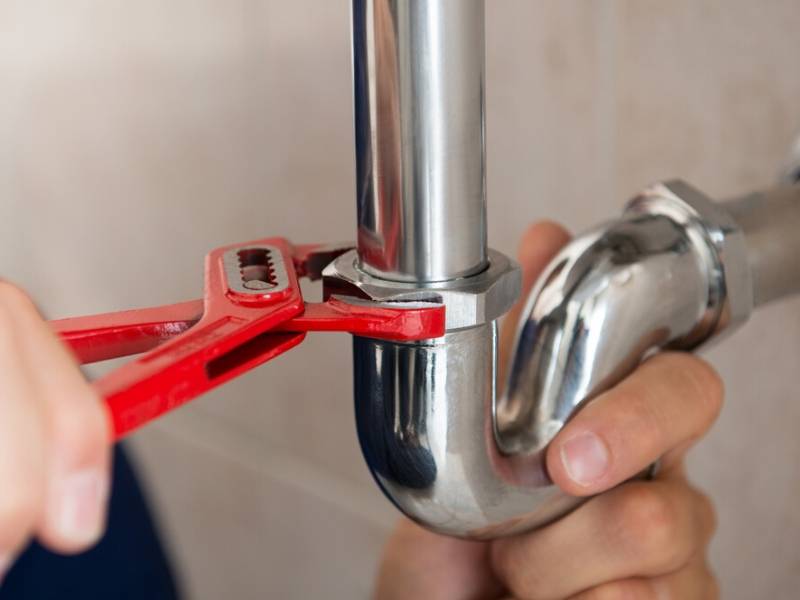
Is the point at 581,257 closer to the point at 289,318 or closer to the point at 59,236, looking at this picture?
the point at 289,318

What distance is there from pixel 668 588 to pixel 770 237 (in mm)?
106

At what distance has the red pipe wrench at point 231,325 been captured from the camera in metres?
0.17

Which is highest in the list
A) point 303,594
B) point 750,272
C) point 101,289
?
point 750,272

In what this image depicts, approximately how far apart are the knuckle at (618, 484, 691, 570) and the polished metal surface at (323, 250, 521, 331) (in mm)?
93

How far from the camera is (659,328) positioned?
0.26m

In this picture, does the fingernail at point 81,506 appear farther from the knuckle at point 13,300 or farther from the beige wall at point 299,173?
the beige wall at point 299,173

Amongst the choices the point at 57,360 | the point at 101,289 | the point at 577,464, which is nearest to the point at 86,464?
the point at 57,360

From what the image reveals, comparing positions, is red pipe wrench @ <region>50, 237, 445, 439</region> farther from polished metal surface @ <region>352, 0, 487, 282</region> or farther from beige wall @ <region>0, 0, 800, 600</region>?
beige wall @ <region>0, 0, 800, 600</region>

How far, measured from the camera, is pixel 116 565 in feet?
1.72

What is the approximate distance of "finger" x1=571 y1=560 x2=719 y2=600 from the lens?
0.28m

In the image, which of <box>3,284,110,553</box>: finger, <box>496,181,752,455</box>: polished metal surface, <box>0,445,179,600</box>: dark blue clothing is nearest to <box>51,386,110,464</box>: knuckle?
<box>3,284,110,553</box>: finger

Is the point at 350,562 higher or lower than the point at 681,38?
lower

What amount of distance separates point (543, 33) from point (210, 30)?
19 cm

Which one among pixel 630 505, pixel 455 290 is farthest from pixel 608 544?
pixel 455 290
